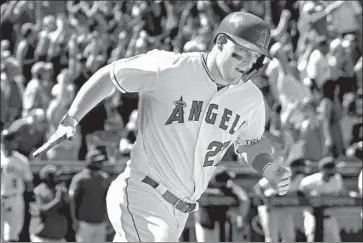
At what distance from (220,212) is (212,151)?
5.08 meters

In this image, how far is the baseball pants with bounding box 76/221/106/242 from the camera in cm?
935

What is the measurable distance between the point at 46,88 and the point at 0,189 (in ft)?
12.7

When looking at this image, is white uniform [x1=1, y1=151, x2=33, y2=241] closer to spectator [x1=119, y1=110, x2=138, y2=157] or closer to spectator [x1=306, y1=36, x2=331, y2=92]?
spectator [x1=119, y1=110, x2=138, y2=157]

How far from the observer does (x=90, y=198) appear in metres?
9.29

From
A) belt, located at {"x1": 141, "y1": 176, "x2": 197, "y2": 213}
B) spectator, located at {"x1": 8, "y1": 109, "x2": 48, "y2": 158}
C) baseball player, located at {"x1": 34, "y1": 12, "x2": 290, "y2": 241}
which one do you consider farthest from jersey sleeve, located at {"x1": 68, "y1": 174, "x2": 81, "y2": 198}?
belt, located at {"x1": 141, "y1": 176, "x2": 197, "y2": 213}

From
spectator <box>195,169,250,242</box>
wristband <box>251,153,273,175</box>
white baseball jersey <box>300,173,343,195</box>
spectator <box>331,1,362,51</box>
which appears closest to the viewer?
wristband <box>251,153,273,175</box>

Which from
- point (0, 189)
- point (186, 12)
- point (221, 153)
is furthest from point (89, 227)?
point (186, 12)

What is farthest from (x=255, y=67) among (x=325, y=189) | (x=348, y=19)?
(x=348, y=19)

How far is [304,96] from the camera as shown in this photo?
40.6ft

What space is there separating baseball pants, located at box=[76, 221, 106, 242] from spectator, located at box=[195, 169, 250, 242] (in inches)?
41.8

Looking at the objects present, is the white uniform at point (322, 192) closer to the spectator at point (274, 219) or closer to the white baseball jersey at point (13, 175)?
the spectator at point (274, 219)

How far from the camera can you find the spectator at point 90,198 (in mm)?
9312

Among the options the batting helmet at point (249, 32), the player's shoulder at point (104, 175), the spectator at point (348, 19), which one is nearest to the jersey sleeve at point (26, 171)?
the player's shoulder at point (104, 175)

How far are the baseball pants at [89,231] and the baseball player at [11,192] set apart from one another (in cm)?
76
